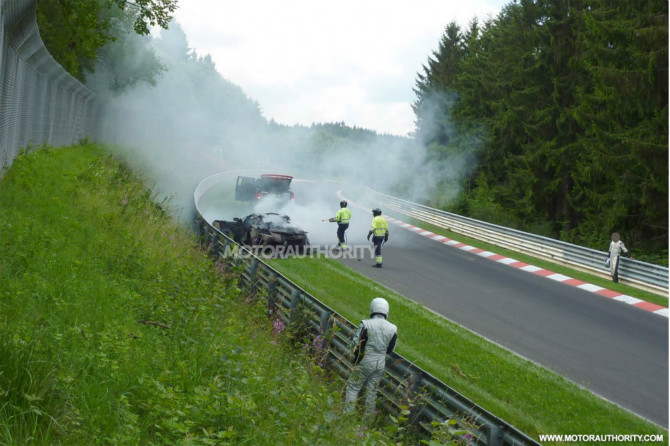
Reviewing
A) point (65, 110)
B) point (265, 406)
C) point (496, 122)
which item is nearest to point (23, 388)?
point (265, 406)

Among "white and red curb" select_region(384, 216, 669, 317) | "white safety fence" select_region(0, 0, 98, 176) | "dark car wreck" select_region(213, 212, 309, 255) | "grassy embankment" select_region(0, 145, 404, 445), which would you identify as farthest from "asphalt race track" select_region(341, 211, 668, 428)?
"white safety fence" select_region(0, 0, 98, 176)

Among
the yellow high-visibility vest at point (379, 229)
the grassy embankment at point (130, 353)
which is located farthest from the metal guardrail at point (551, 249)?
the grassy embankment at point (130, 353)

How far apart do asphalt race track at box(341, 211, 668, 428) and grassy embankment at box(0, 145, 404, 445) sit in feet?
16.5

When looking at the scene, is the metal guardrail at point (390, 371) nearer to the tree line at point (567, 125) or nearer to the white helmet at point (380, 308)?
the white helmet at point (380, 308)

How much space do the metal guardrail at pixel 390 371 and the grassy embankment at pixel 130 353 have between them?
0.48m

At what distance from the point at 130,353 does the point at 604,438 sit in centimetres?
593

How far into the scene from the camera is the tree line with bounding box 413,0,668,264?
24.1 metres

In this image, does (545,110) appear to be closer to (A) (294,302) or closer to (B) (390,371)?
(A) (294,302)

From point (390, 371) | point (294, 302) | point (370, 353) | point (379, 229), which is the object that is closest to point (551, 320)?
point (379, 229)

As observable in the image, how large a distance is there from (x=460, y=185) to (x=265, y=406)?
41.1 metres

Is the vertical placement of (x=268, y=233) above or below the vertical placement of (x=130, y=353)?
below

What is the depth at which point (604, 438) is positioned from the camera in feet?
26.9

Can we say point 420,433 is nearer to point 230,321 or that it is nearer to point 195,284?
point 230,321

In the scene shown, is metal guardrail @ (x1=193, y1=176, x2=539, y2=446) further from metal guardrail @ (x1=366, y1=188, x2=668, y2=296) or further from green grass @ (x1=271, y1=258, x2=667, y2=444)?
metal guardrail @ (x1=366, y1=188, x2=668, y2=296)
